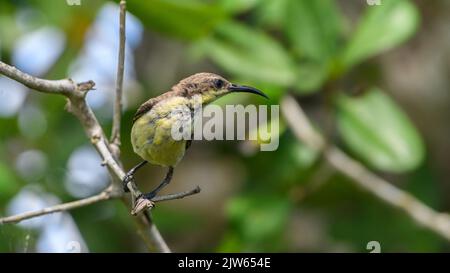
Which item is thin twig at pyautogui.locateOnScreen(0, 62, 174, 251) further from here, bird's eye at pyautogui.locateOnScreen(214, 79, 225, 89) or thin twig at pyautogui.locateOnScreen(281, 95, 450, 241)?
thin twig at pyautogui.locateOnScreen(281, 95, 450, 241)

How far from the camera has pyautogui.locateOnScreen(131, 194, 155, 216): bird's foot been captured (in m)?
1.52

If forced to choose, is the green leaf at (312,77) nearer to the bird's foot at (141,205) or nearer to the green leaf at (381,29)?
the green leaf at (381,29)

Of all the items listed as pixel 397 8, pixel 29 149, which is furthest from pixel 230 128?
pixel 29 149

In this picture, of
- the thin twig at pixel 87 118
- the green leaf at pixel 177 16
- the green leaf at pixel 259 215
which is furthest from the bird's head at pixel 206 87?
the green leaf at pixel 259 215

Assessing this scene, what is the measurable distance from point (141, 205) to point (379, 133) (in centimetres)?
280

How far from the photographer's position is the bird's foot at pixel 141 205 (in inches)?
59.8

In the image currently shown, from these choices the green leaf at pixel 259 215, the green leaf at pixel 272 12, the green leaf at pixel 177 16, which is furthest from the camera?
the green leaf at pixel 272 12

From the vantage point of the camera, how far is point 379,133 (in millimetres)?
4137

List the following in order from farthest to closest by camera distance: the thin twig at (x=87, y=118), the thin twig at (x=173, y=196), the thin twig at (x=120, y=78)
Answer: the thin twig at (x=87, y=118)
the thin twig at (x=120, y=78)
the thin twig at (x=173, y=196)

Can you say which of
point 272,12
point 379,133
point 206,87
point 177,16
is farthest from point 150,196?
point 272,12

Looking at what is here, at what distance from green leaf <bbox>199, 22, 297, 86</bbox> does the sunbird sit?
2.22 metres

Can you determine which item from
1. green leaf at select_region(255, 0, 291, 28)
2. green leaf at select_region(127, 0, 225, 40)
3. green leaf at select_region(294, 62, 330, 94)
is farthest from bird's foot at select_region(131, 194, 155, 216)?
green leaf at select_region(255, 0, 291, 28)

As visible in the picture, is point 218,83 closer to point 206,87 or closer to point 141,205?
point 206,87
